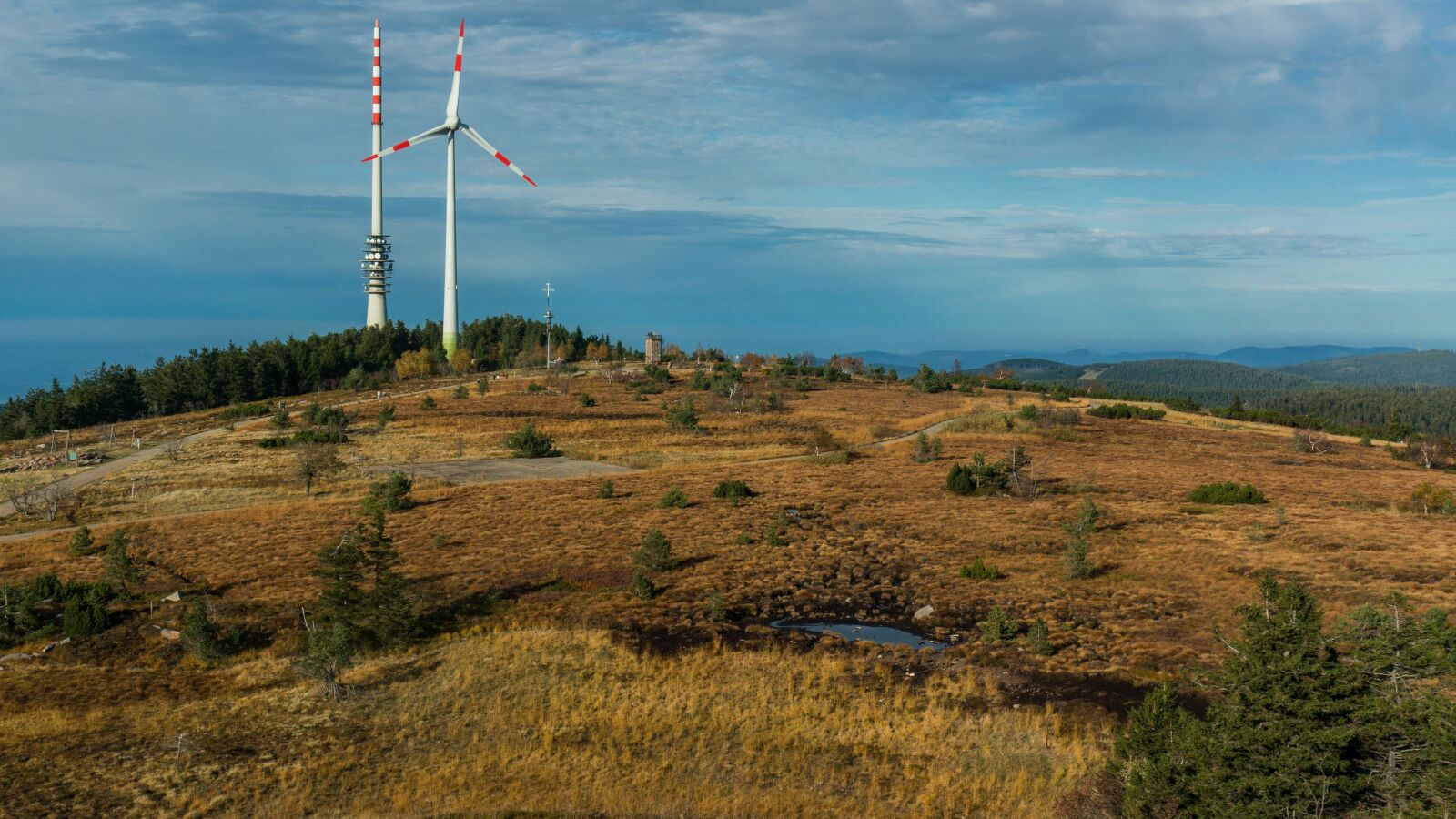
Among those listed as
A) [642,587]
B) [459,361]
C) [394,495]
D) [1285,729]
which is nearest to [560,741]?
[642,587]

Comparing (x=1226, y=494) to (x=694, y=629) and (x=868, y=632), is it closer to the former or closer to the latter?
(x=868, y=632)

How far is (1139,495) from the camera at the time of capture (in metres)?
54.2

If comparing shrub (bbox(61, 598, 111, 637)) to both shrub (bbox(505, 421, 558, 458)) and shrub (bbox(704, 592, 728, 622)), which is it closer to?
shrub (bbox(704, 592, 728, 622))

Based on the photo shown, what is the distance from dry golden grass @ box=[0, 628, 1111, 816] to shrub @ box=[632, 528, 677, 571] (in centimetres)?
909

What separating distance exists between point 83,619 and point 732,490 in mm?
32373

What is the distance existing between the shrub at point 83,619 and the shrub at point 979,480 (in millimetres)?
44460

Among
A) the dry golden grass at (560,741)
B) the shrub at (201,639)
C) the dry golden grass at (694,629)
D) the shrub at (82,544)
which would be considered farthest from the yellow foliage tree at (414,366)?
the dry golden grass at (560,741)

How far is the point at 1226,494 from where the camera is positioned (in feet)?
170

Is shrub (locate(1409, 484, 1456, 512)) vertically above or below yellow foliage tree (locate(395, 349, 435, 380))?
below

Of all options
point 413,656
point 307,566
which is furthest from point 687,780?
point 307,566

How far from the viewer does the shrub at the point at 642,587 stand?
34.2 metres

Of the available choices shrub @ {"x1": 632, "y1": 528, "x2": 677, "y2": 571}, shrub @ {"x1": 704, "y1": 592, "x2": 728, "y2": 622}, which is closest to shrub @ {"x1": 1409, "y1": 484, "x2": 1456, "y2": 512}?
shrub @ {"x1": 704, "y1": 592, "x2": 728, "y2": 622}

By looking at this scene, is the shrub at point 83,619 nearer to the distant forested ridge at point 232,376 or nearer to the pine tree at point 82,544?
the pine tree at point 82,544

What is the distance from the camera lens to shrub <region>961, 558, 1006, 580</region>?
37031 mm
